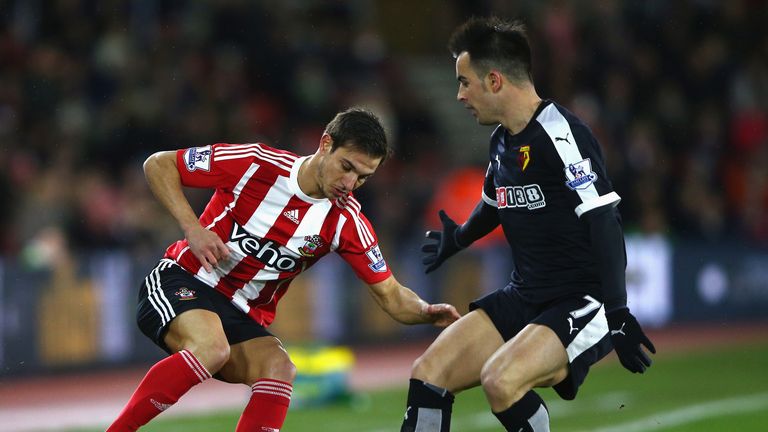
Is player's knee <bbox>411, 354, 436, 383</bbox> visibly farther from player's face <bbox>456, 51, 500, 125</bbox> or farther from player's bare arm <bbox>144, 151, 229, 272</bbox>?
player's face <bbox>456, 51, 500, 125</bbox>

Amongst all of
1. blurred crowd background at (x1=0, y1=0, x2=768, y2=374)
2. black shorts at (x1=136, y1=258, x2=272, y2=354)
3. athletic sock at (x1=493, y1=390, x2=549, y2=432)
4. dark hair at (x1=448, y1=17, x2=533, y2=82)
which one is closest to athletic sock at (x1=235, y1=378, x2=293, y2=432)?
black shorts at (x1=136, y1=258, x2=272, y2=354)

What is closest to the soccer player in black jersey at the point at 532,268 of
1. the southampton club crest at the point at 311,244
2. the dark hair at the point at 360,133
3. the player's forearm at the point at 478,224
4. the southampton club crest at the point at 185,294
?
the player's forearm at the point at 478,224

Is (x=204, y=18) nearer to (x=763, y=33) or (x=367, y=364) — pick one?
(x=367, y=364)

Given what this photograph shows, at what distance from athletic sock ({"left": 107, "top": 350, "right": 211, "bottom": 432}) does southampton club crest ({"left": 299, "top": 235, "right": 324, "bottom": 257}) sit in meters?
0.80

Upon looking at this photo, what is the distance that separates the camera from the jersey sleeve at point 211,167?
611 cm

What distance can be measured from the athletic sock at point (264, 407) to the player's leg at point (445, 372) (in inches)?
24.5

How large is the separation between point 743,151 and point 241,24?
744cm

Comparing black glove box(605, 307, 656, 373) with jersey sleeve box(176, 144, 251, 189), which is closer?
black glove box(605, 307, 656, 373)

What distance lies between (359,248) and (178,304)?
36.6 inches

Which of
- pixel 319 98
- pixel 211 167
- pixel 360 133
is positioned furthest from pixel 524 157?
pixel 319 98

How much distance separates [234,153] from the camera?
614 cm

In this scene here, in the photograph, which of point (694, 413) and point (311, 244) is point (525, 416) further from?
point (694, 413)

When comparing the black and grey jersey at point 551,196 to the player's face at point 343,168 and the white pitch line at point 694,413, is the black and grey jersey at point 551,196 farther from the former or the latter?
the white pitch line at point 694,413

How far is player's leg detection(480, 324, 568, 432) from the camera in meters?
5.54
